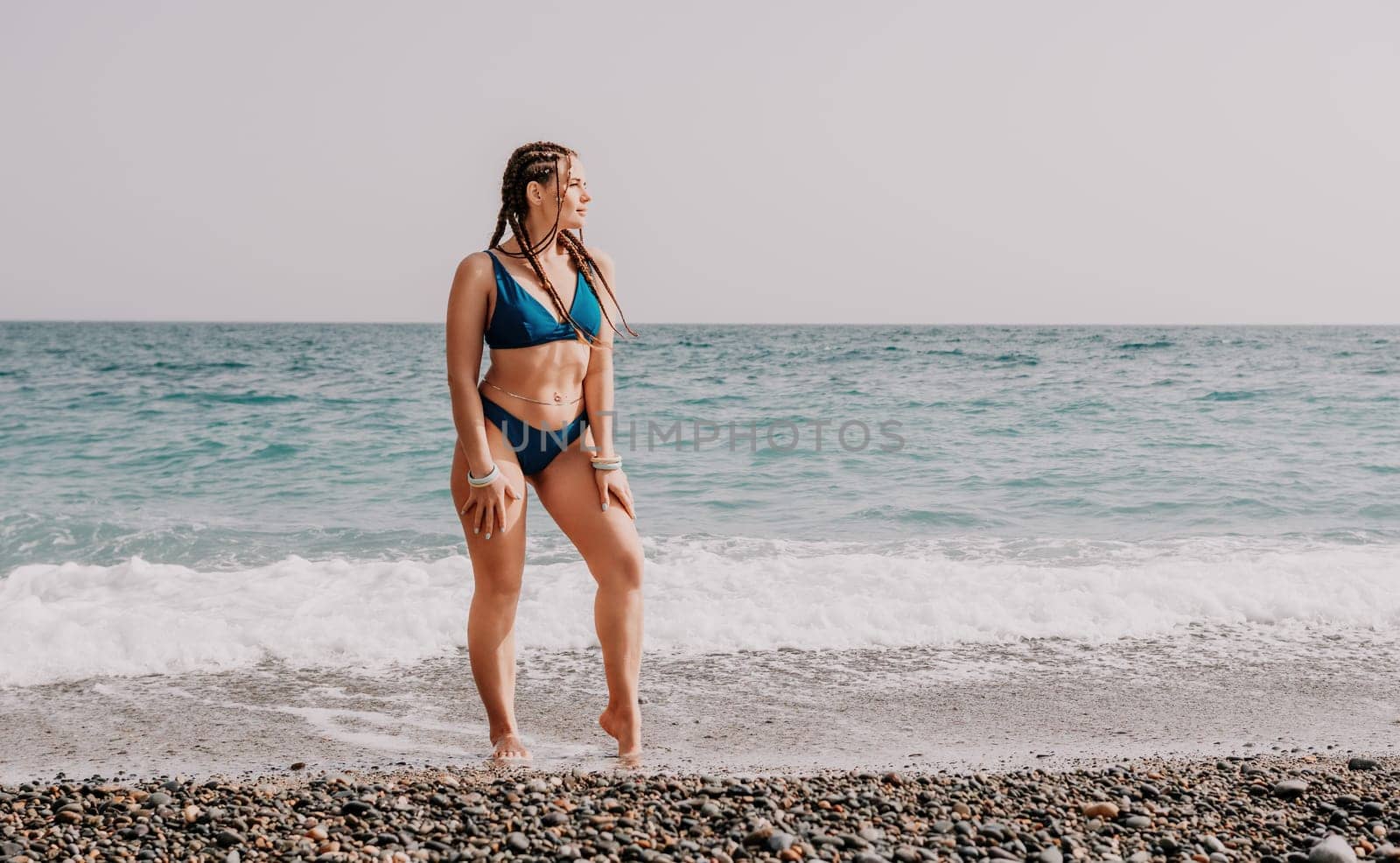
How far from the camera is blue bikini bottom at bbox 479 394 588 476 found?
3.50m

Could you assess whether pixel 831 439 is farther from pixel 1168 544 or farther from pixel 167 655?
pixel 167 655

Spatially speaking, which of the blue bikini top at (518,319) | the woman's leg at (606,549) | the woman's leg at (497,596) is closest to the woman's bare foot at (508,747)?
the woman's leg at (497,596)

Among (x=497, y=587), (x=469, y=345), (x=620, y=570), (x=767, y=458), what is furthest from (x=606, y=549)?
(x=767, y=458)

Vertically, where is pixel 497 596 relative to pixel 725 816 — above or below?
above

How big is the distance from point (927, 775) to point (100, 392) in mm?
20574

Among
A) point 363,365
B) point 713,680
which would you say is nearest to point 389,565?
point 713,680

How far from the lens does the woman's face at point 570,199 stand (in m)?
3.47

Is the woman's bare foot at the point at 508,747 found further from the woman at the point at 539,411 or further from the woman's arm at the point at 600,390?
the woman's arm at the point at 600,390

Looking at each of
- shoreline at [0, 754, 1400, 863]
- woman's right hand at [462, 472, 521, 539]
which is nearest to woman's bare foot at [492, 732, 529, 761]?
shoreline at [0, 754, 1400, 863]

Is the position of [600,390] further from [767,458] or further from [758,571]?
[767,458]

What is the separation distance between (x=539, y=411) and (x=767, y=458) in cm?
889

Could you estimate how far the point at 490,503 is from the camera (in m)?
3.42

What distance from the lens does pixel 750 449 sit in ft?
42.2

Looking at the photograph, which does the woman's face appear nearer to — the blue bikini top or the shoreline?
the blue bikini top
